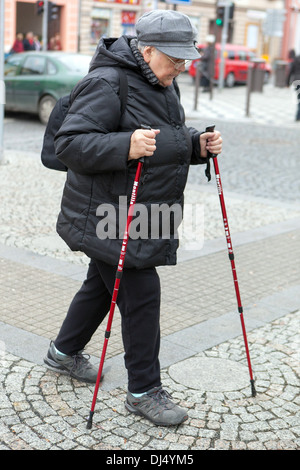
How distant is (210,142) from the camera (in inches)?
140

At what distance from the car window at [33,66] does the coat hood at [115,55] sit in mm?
12740

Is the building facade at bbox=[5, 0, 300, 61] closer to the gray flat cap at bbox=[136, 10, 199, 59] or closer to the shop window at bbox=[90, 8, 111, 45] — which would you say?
the shop window at bbox=[90, 8, 111, 45]

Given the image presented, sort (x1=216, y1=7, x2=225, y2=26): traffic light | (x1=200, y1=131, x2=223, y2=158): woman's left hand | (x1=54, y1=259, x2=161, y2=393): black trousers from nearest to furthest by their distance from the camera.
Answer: (x1=54, y1=259, x2=161, y2=393): black trousers → (x1=200, y1=131, x2=223, y2=158): woman's left hand → (x1=216, y1=7, x2=225, y2=26): traffic light

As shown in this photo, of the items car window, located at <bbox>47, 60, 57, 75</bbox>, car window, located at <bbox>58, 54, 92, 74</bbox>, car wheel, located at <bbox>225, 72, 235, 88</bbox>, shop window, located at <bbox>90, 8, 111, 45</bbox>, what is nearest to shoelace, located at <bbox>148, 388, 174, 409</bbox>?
car window, located at <bbox>58, 54, 92, 74</bbox>

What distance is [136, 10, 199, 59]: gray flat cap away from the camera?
10.4ft

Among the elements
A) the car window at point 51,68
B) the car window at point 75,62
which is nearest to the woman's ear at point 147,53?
the car window at point 75,62

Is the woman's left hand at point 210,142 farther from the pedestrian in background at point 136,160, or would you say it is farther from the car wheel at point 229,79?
the car wheel at point 229,79

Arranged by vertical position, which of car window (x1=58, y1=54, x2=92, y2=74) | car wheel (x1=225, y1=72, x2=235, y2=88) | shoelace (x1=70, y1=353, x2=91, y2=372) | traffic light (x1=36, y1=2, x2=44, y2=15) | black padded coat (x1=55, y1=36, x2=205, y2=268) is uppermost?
traffic light (x1=36, y1=2, x2=44, y2=15)

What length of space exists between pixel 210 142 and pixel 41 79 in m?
12.4

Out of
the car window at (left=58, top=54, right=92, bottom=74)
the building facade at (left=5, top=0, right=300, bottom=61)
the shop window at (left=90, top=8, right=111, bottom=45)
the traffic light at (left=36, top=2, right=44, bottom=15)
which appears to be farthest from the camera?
the shop window at (left=90, top=8, right=111, bottom=45)

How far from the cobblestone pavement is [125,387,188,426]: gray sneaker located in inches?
1.7

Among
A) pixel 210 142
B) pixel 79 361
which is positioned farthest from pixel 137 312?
pixel 210 142

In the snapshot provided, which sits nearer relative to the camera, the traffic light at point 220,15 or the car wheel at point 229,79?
the traffic light at point 220,15

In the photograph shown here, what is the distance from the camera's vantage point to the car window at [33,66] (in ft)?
51.5
